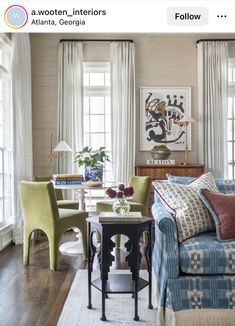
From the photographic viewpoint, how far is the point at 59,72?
19.4ft

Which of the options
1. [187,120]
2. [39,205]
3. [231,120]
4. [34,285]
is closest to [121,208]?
[34,285]

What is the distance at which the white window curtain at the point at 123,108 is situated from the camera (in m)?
5.90

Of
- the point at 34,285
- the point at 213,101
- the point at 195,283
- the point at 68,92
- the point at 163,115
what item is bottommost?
the point at 34,285

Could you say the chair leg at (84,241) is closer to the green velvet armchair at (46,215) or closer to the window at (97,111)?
the green velvet armchair at (46,215)

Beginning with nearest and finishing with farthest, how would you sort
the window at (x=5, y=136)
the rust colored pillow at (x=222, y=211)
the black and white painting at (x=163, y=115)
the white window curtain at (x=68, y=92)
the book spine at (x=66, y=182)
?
the rust colored pillow at (x=222, y=211)
the book spine at (x=66, y=182)
the window at (x=5, y=136)
the white window curtain at (x=68, y=92)
the black and white painting at (x=163, y=115)

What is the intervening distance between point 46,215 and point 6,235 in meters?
1.31

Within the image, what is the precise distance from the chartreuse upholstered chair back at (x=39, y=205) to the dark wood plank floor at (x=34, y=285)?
44 centimetres

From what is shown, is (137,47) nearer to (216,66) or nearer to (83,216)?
(216,66)

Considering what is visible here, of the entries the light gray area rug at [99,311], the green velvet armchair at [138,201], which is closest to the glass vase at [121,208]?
the light gray area rug at [99,311]

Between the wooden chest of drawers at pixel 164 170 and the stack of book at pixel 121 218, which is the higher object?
the wooden chest of drawers at pixel 164 170

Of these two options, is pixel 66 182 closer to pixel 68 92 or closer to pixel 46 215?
pixel 46 215

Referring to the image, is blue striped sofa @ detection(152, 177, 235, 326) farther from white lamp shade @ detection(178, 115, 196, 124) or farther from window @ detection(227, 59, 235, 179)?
window @ detection(227, 59, 235, 179)

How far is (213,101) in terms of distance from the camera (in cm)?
590

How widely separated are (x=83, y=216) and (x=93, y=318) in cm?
158
